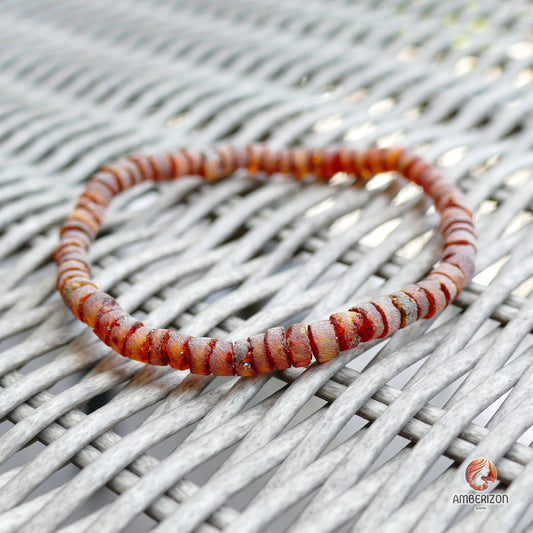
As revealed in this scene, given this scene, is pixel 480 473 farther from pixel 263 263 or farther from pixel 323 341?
pixel 263 263

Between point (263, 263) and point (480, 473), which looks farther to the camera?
point (263, 263)

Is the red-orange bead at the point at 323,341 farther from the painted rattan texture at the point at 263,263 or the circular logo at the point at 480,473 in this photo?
the circular logo at the point at 480,473

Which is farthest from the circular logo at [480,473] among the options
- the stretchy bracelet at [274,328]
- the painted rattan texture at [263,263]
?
the stretchy bracelet at [274,328]

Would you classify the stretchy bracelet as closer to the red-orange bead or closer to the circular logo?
the red-orange bead

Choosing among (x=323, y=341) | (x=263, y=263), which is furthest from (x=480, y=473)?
(x=263, y=263)

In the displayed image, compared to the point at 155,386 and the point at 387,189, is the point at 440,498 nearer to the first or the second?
the point at 155,386

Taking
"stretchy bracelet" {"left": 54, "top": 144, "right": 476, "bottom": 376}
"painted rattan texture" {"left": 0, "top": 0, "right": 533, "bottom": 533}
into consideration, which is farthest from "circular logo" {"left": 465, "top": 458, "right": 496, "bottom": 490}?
"stretchy bracelet" {"left": 54, "top": 144, "right": 476, "bottom": 376}

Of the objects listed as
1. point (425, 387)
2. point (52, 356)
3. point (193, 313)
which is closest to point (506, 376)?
point (425, 387)
